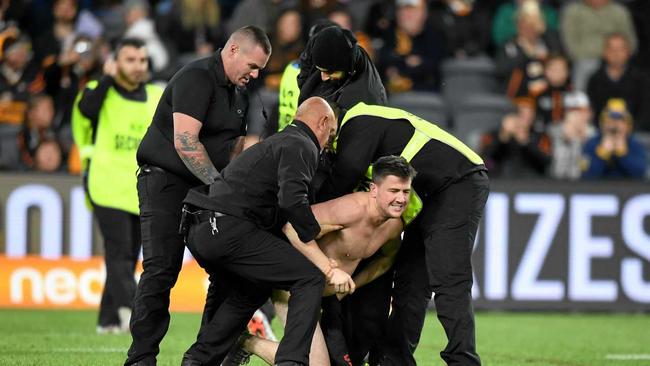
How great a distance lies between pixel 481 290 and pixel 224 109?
6255mm

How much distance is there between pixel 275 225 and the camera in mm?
7723

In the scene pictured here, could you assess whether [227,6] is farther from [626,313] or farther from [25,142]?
[626,313]

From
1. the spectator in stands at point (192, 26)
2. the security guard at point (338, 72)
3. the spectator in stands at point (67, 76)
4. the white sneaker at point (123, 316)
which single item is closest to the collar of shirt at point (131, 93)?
the white sneaker at point (123, 316)

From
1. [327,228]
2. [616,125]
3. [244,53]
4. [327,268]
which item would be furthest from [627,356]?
[616,125]

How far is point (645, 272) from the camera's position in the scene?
45.9 ft

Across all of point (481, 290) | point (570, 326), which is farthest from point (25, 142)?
point (570, 326)

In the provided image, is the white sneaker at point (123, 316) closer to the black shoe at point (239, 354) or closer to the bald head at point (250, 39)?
the black shoe at point (239, 354)

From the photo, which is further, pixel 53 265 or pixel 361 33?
pixel 361 33

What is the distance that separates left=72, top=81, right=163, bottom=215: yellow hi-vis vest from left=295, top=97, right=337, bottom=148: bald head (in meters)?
3.66

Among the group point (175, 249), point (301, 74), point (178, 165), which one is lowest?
point (175, 249)

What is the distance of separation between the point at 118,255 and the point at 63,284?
2.91 meters

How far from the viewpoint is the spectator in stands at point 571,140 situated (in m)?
15.2

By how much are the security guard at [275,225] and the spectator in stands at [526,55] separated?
954 centimetres

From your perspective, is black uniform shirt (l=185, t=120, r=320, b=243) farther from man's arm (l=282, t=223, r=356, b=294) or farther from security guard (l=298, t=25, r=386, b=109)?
security guard (l=298, t=25, r=386, b=109)
